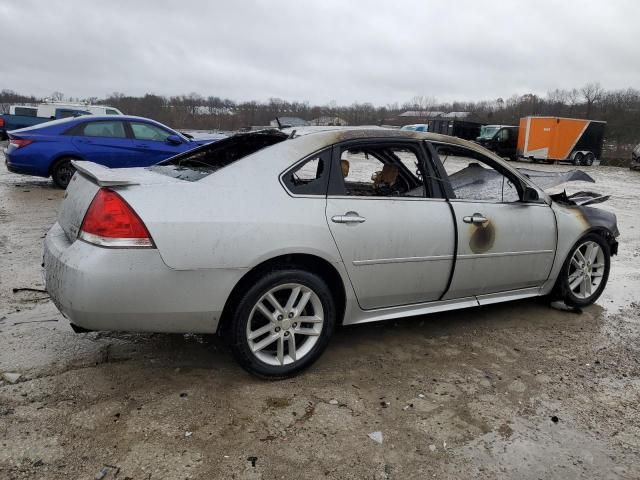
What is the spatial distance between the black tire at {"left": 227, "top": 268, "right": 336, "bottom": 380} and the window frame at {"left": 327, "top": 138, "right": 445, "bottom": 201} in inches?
22.4

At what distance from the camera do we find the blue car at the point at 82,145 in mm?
9594

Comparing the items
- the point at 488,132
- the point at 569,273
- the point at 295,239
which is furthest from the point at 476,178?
the point at 488,132

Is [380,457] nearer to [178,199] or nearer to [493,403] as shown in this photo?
[493,403]

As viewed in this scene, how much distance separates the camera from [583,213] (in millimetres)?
4535

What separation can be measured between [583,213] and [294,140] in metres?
2.79

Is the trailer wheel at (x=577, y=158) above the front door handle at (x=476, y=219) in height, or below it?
below

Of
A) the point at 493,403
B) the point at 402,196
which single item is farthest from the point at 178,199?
the point at 493,403

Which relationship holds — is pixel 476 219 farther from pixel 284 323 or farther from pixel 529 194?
pixel 284 323

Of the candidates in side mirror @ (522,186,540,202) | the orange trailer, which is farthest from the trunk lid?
the orange trailer

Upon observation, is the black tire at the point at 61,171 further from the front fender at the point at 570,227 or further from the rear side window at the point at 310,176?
the front fender at the point at 570,227

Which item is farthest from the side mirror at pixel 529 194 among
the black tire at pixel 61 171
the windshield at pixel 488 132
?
the windshield at pixel 488 132

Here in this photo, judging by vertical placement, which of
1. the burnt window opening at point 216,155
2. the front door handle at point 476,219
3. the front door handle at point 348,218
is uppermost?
the burnt window opening at point 216,155

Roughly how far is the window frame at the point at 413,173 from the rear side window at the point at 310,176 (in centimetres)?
5

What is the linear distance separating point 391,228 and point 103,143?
26.1 feet
